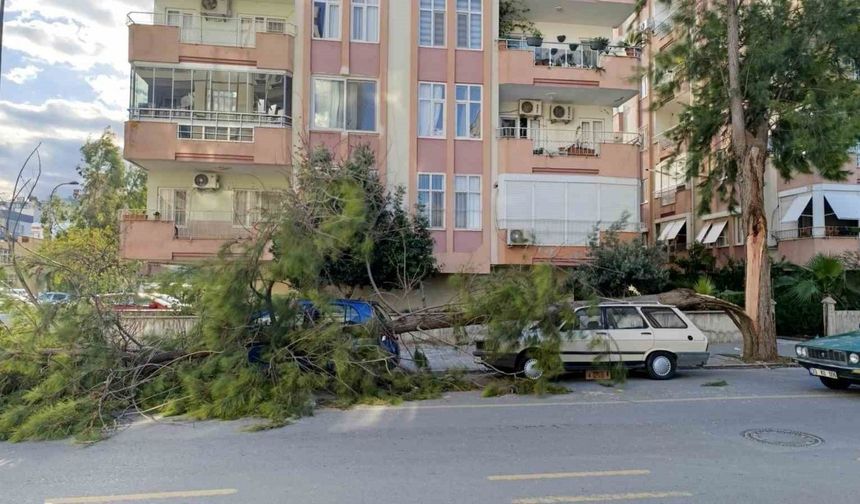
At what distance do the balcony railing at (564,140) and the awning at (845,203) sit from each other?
7553 mm

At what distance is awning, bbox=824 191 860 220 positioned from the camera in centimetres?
2267

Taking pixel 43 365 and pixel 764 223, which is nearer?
pixel 43 365

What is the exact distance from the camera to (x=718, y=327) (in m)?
19.3

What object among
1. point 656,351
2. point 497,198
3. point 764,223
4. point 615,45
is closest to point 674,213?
point 615,45

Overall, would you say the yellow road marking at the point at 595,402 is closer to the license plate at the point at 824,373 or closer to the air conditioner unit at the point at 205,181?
the license plate at the point at 824,373

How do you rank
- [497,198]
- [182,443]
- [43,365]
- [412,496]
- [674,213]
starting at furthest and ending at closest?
1. [674,213]
2. [497,198]
3. [43,365]
4. [182,443]
5. [412,496]

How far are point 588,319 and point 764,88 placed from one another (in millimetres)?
7660

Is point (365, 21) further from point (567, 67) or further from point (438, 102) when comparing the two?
point (567, 67)

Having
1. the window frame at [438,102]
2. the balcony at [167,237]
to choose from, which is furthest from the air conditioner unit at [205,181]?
the window frame at [438,102]

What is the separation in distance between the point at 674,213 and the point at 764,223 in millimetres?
16274

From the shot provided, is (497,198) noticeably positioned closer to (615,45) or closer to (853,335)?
(615,45)

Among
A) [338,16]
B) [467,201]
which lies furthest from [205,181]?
[467,201]

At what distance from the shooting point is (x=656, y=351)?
12.1 metres

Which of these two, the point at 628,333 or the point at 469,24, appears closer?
the point at 628,333
